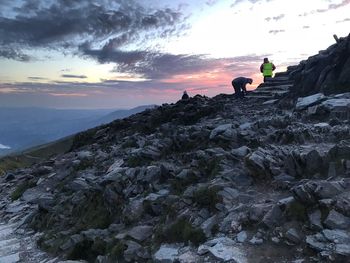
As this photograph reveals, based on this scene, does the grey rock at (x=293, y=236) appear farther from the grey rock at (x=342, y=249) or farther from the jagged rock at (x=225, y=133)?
the jagged rock at (x=225, y=133)

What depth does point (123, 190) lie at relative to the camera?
2145cm

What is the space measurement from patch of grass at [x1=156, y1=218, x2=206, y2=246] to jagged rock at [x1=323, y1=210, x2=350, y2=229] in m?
4.26

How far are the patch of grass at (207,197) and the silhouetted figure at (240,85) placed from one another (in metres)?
27.3

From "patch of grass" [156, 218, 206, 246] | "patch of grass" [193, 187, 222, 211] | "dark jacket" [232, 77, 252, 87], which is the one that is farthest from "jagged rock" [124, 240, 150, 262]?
"dark jacket" [232, 77, 252, 87]

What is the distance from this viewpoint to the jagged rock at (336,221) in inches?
488

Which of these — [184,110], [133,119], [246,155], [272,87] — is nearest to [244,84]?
[272,87]

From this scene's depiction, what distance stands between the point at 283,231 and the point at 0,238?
16683mm

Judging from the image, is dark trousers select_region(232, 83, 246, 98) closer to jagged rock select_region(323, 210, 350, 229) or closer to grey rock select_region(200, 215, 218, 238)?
grey rock select_region(200, 215, 218, 238)

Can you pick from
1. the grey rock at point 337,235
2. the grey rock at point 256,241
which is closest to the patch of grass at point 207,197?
the grey rock at point 256,241

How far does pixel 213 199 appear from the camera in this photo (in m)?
16.2

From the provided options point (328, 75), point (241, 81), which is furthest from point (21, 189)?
point (328, 75)

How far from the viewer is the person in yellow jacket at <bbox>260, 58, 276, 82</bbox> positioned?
45.6 meters

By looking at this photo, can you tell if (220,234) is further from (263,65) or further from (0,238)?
(263,65)

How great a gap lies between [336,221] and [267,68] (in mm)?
35228
